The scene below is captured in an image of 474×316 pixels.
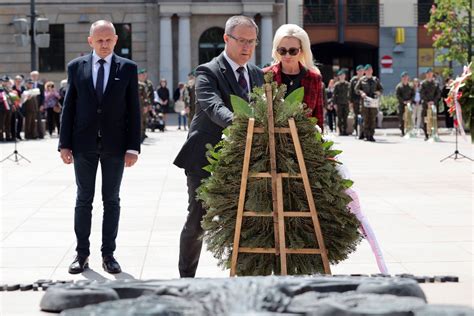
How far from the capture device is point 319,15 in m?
51.4

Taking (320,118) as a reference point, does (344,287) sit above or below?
below

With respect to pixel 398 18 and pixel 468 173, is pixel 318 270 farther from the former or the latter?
pixel 398 18

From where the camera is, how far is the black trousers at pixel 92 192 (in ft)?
28.1

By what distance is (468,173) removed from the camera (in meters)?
17.2

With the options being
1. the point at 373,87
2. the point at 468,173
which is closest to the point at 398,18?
A: the point at 373,87

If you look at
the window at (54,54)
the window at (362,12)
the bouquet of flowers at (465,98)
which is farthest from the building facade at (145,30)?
the bouquet of flowers at (465,98)

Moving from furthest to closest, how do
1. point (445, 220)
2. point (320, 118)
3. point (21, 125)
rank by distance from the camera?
point (21, 125), point (445, 220), point (320, 118)

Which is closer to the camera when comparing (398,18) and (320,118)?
(320,118)

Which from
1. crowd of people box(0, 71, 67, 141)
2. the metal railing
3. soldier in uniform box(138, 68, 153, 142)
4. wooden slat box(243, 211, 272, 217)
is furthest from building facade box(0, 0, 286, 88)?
wooden slat box(243, 211, 272, 217)

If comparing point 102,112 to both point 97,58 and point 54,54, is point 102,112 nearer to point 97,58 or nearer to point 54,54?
point 97,58

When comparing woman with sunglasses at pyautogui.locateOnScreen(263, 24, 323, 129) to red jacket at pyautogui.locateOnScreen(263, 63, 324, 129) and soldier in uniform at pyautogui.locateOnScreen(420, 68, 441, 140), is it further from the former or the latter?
soldier in uniform at pyautogui.locateOnScreen(420, 68, 441, 140)

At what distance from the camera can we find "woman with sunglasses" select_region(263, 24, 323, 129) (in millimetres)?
7480

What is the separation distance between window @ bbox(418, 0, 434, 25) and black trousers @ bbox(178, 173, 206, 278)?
45.1 m

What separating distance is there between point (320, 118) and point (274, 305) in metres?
3.08
